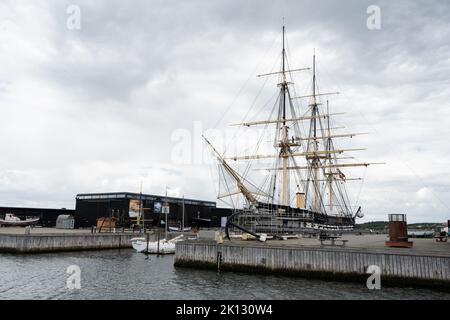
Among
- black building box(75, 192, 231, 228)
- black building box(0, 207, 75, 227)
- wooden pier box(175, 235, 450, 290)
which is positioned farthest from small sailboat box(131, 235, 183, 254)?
black building box(0, 207, 75, 227)

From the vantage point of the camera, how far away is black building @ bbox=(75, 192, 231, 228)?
91625mm

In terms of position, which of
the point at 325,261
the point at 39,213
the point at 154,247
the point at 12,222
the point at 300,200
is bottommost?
the point at 154,247

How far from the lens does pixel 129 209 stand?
299ft

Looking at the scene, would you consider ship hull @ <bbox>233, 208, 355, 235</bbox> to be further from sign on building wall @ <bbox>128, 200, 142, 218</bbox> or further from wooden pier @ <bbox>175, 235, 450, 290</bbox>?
sign on building wall @ <bbox>128, 200, 142, 218</bbox>

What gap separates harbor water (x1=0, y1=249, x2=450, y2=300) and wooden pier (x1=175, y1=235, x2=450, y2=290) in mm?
972

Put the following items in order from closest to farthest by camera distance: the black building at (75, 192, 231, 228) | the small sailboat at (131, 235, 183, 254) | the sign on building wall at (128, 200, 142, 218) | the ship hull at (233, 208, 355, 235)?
the ship hull at (233, 208, 355, 235) < the small sailboat at (131, 235, 183, 254) < the sign on building wall at (128, 200, 142, 218) < the black building at (75, 192, 231, 228)

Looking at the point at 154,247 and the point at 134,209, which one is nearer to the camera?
the point at 154,247

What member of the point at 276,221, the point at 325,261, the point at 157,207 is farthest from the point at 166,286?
the point at 157,207

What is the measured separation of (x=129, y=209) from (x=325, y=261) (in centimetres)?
6775

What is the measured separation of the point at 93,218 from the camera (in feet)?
310

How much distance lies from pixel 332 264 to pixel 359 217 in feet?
303

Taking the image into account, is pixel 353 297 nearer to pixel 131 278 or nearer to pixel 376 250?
pixel 376 250

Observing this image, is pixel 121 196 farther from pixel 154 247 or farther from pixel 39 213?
pixel 154 247
